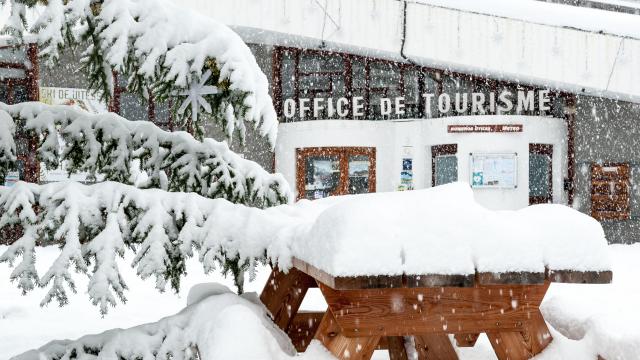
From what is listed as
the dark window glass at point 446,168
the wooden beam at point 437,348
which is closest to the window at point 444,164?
the dark window glass at point 446,168

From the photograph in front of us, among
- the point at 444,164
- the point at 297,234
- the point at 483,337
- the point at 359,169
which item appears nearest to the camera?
the point at 297,234

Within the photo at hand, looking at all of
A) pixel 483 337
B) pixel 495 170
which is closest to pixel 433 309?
pixel 483 337

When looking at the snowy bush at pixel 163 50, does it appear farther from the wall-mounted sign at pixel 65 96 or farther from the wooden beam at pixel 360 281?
the wall-mounted sign at pixel 65 96

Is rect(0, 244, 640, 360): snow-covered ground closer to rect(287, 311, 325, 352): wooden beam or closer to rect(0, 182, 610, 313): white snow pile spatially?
rect(0, 182, 610, 313): white snow pile

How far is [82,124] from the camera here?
11.7 ft

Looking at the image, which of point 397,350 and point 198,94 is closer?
point 198,94

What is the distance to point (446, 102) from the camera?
55.2 ft

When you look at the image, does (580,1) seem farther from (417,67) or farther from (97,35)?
(97,35)

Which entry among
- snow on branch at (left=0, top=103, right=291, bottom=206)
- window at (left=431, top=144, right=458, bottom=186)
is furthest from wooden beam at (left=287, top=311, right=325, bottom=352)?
window at (left=431, top=144, right=458, bottom=186)

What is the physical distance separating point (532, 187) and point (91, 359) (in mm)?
14987

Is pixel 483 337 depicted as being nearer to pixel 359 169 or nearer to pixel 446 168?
pixel 446 168

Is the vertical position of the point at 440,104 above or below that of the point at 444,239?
above

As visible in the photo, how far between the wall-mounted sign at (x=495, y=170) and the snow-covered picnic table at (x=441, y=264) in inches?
536

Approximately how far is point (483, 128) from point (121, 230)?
554 inches
